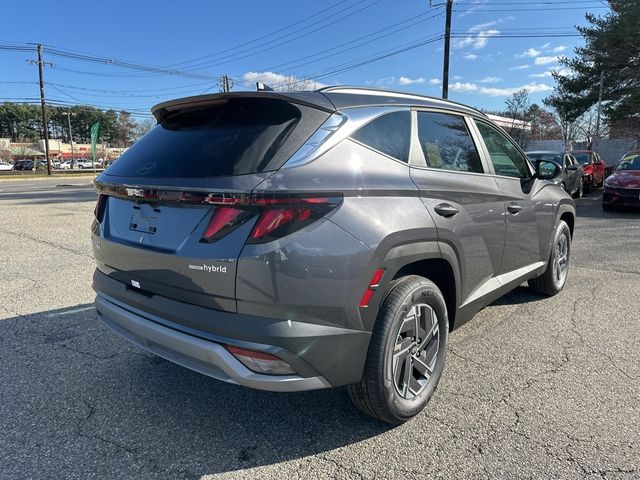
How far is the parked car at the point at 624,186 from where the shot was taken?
11195 millimetres

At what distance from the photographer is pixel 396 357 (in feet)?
8.36

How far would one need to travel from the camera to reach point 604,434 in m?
2.56

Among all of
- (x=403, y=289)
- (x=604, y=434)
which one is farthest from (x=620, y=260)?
(x=403, y=289)

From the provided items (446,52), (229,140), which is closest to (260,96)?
(229,140)

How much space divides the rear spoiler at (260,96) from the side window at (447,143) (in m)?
0.80

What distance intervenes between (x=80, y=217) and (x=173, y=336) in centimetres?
979

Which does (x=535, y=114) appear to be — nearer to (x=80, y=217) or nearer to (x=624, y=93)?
(x=624, y=93)

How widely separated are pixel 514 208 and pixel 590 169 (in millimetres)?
15972

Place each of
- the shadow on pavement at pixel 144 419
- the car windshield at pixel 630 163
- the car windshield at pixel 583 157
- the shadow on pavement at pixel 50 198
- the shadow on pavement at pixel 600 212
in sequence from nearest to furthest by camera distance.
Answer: the shadow on pavement at pixel 144 419 → the shadow on pavement at pixel 600 212 → the car windshield at pixel 630 163 → the shadow on pavement at pixel 50 198 → the car windshield at pixel 583 157

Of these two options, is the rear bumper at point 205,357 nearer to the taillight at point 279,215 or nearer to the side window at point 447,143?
the taillight at point 279,215

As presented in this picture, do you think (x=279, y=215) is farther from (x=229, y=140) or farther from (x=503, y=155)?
(x=503, y=155)

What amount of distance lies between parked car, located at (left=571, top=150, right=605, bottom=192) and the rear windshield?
55.9ft

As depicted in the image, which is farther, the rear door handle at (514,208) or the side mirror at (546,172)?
the side mirror at (546,172)

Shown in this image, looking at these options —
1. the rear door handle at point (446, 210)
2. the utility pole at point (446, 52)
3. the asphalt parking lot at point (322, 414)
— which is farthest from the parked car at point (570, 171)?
the rear door handle at point (446, 210)
